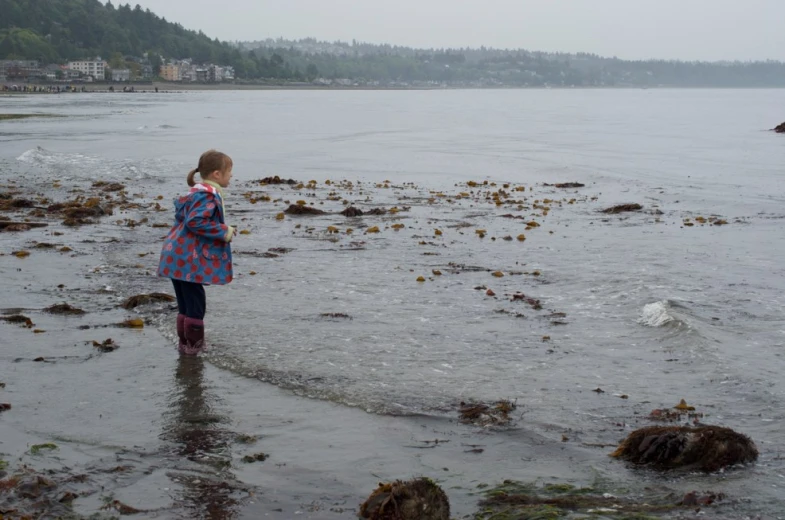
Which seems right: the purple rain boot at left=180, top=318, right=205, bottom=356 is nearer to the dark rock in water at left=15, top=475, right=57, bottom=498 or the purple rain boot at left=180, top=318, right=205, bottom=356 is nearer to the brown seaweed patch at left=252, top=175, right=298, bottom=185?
the dark rock in water at left=15, top=475, right=57, bottom=498

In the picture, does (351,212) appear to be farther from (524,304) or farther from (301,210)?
(524,304)

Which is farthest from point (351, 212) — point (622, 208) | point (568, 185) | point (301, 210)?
point (568, 185)

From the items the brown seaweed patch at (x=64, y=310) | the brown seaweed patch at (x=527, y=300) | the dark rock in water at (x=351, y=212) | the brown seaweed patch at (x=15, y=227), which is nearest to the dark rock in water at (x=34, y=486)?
the brown seaweed patch at (x=64, y=310)

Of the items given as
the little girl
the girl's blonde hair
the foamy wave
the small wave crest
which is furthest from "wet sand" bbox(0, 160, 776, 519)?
the small wave crest

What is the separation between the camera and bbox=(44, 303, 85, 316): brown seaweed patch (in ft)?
Answer: 27.1

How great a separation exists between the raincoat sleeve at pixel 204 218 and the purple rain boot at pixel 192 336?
2.56ft

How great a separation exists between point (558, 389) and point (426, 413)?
1.19 meters

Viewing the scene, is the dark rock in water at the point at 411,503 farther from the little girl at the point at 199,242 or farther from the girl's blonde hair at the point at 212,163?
the girl's blonde hair at the point at 212,163

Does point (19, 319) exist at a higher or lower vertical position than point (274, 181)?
lower

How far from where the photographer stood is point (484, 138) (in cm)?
4609

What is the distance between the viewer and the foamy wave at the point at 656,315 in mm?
8445

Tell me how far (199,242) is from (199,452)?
7.45ft

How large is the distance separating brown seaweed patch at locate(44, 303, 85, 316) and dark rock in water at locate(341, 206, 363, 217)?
8.03 metres

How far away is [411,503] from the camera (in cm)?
404
